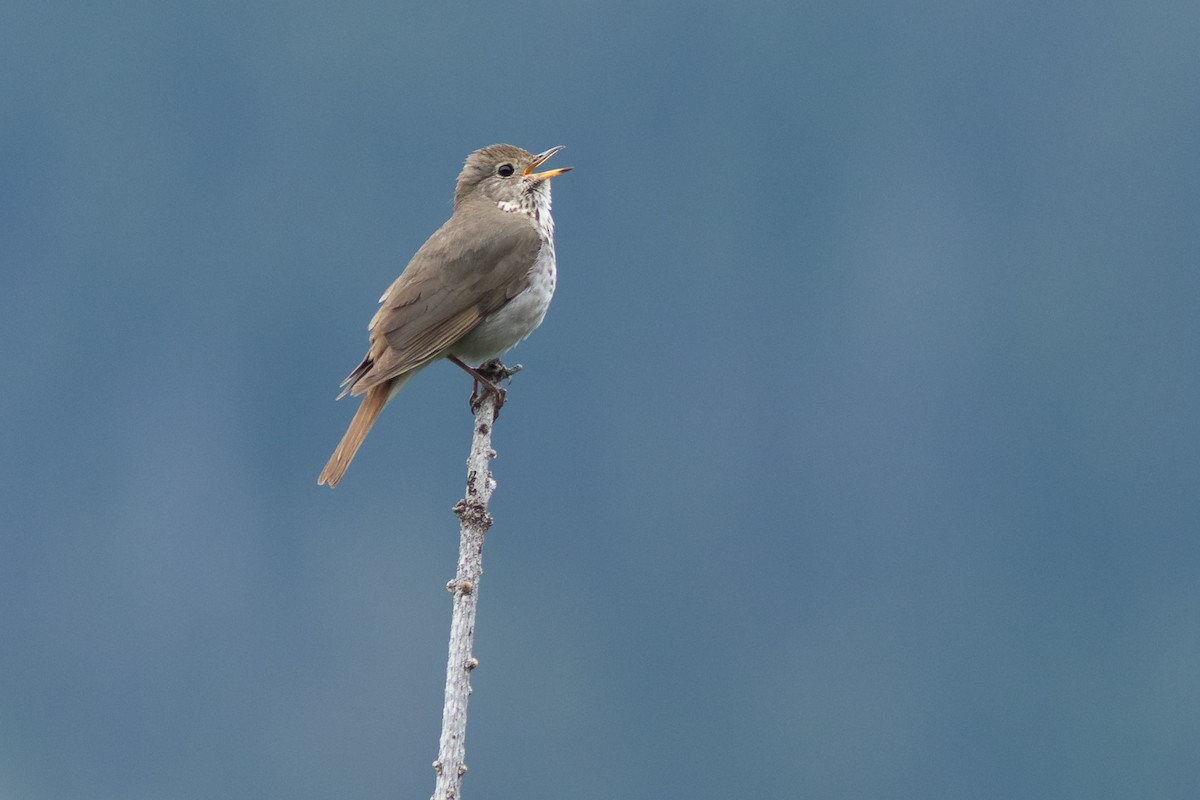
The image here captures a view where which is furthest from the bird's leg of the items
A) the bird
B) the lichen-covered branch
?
the lichen-covered branch

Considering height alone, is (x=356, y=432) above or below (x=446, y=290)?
below

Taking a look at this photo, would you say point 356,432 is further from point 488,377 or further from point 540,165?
point 540,165

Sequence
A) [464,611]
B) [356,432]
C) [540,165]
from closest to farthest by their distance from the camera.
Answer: [464,611] → [356,432] → [540,165]

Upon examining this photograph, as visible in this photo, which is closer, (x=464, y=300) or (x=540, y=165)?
(x=464, y=300)

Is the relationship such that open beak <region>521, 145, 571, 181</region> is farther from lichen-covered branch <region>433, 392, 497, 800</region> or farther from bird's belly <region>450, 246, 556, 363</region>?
lichen-covered branch <region>433, 392, 497, 800</region>

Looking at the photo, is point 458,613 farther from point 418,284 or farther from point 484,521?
point 418,284

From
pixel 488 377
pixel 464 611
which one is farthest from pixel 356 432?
pixel 464 611

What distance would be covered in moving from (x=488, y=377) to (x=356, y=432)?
4.36ft

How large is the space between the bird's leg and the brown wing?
277 millimetres

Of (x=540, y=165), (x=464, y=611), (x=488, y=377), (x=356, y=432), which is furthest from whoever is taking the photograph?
(x=540, y=165)

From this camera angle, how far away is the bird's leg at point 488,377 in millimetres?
9836

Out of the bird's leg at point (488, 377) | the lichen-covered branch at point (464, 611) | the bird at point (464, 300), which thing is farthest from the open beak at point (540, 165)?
the lichen-covered branch at point (464, 611)

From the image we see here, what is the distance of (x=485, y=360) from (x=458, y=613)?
487cm

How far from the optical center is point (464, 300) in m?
10.5
